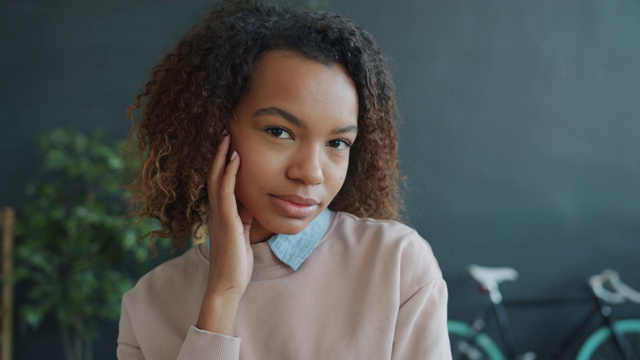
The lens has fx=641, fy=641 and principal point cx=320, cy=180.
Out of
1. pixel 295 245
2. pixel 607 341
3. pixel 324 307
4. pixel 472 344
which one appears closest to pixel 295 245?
pixel 295 245

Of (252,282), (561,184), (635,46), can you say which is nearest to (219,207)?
(252,282)

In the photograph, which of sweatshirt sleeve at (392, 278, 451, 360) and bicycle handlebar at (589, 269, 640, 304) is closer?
sweatshirt sleeve at (392, 278, 451, 360)

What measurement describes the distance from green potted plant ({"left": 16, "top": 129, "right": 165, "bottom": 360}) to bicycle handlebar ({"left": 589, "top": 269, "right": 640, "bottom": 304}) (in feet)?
7.39

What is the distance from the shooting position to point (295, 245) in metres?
0.98

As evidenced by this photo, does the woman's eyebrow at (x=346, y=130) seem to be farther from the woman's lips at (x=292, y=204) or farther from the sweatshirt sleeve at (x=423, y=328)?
the sweatshirt sleeve at (x=423, y=328)

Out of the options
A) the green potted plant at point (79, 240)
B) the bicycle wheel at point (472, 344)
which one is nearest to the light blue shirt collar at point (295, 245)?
the green potted plant at point (79, 240)

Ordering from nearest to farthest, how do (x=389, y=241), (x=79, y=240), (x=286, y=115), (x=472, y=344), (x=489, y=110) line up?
(x=286, y=115) → (x=389, y=241) → (x=79, y=240) → (x=472, y=344) → (x=489, y=110)

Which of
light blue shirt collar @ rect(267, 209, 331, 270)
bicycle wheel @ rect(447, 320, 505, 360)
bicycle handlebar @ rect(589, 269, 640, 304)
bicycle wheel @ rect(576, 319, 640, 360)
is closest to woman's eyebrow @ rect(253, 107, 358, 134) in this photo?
light blue shirt collar @ rect(267, 209, 331, 270)

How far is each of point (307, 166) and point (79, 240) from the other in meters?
2.49

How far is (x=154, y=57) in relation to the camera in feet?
11.1

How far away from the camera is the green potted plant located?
3008mm

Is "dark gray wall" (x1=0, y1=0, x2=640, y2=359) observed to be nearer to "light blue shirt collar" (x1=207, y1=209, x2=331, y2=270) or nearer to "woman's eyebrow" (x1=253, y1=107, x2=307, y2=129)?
"light blue shirt collar" (x1=207, y1=209, x2=331, y2=270)

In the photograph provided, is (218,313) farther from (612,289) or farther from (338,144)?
(612,289)

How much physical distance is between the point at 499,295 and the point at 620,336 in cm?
70
